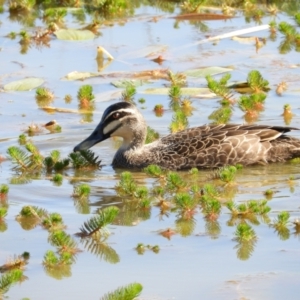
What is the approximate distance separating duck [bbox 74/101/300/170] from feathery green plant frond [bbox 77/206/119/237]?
2.79 metres

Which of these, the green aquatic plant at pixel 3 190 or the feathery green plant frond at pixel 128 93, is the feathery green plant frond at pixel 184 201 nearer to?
the green aquatic plant at pixel 3 190

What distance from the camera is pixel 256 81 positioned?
13.9 metres

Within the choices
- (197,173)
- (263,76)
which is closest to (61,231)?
(197,173)

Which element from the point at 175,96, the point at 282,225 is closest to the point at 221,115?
the point at 175,96

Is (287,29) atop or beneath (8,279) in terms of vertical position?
atop

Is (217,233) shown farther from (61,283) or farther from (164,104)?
(164,104)

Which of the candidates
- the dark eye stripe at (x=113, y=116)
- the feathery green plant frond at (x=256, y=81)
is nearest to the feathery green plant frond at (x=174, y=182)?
the dark eye stripe at (x=113, y=116)

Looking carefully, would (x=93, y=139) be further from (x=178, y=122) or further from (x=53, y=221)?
(x=53, y=221)

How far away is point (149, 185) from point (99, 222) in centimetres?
207

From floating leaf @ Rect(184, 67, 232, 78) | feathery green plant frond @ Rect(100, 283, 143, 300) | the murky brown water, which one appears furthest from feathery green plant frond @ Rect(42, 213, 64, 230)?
floating leaf @ Rect(184, 67, 232, 78)

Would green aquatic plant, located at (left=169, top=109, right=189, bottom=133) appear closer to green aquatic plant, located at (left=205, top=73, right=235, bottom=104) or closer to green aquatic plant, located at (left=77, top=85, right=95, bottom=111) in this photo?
green aquatic plant, located at (left=205, top=73, right=235, bottom=104)

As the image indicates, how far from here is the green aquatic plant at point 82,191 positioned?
10.2 metres

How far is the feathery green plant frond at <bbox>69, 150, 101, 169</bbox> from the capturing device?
11836mm

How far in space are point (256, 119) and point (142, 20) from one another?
5.21 metres
